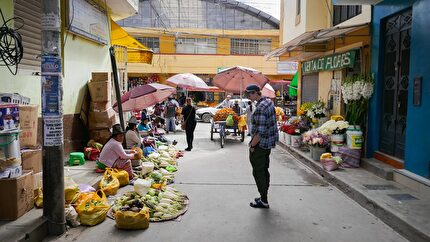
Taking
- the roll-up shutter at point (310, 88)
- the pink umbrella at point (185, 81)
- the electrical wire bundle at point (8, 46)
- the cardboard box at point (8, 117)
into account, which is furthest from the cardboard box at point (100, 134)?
the pink umbrella at point (185, 81)

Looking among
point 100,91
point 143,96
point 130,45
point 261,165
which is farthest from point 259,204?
point 130,45

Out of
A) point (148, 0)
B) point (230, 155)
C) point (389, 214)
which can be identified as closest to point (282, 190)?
point (389, 214)

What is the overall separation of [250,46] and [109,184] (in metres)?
31.4

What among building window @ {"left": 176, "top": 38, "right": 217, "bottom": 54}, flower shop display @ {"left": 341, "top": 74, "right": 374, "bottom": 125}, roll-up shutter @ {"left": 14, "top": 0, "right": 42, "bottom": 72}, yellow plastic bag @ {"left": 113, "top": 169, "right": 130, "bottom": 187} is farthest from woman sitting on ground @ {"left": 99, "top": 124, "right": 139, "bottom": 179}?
building window @ {"left": 176, "top": 38, "right": 217, "bottom": 54}

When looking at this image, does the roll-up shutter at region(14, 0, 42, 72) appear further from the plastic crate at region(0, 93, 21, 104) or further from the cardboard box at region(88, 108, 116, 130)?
the cardboard box at region(88, 108, 116, 130)

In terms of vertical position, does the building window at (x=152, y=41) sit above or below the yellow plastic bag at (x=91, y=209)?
above

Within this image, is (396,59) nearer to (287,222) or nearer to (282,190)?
(282,190)

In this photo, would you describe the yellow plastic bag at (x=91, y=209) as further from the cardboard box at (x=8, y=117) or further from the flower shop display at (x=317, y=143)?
the flower shop display at (x=317, y=143)

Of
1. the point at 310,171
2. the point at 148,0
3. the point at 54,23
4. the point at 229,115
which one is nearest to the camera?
the point at 54,23

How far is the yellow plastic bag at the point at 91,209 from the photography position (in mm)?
5516

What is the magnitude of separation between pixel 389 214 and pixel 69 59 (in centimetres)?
828

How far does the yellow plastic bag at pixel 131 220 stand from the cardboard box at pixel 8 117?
71.6 inches

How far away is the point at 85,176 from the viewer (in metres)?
7.88

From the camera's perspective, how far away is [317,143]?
10.1 m
